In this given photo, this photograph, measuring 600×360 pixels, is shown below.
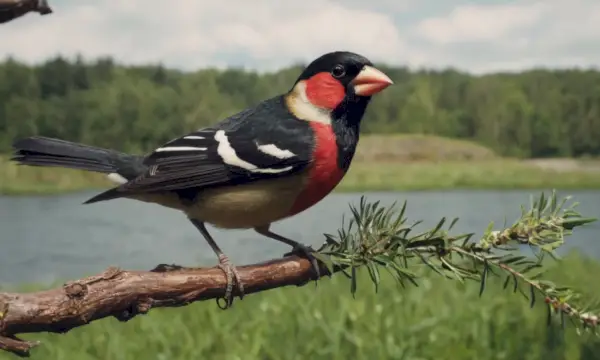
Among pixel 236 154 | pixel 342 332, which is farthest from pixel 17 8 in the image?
pixel 342 332

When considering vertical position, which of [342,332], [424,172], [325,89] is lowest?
[342,332]

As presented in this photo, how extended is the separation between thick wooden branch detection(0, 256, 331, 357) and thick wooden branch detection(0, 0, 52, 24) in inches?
4.3

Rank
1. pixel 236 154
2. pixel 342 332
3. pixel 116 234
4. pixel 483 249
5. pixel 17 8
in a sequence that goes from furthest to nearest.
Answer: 1. pixel 116 234
2. pixel 342 332
3. pixel 236 154
4. pixel 483 249
5. pixel 17 8

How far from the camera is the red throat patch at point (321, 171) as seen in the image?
18.1 inches

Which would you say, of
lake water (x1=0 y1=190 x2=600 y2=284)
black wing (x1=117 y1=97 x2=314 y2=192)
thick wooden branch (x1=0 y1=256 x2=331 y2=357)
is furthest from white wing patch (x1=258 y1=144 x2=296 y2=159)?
lake water (x1=0 y1=190 x2=600 y2=284)

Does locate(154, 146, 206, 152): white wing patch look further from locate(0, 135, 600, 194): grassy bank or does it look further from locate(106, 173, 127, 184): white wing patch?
locate(0, 135, 600, 194): grassy bank

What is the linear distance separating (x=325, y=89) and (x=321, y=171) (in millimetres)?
55

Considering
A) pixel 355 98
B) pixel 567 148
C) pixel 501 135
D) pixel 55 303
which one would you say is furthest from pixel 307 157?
pixel 567 148

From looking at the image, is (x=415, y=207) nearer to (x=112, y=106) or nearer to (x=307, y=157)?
(x=112, y=106)

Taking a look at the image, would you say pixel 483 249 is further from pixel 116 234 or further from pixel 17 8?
pixel 116 234

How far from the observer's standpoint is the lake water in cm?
105

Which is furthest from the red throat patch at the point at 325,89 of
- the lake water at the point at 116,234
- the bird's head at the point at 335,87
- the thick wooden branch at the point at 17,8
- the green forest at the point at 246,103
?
the lake water at the point at 116,234

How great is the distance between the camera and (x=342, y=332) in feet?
2.91

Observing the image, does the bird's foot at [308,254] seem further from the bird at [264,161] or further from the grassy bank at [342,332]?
the grassy bank at [342,332]
